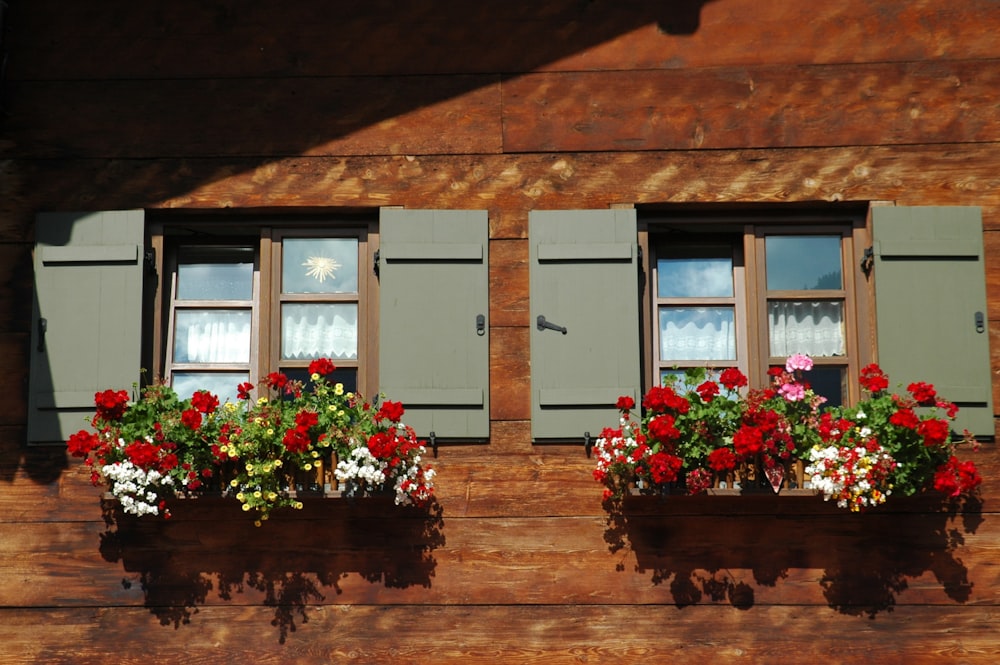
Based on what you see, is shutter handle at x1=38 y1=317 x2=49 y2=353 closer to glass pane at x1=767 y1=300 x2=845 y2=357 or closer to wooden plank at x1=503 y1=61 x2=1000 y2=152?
wooden plank at x1=503 y1=61 x2=1000 y2=152

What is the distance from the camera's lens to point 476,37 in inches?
243

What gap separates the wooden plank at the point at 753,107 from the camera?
6.09 m

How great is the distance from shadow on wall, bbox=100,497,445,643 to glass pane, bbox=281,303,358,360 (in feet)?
2.35

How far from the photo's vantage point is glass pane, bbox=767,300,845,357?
6.13 m

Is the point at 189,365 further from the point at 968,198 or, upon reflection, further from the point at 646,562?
the point at 968,198

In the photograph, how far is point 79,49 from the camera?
20.3ft

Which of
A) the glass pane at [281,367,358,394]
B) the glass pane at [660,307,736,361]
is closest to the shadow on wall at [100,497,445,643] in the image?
the glass pane at [281,367,358,394]

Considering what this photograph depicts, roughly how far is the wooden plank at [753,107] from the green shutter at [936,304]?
41cm

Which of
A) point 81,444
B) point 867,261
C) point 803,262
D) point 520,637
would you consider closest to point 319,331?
point 81,444

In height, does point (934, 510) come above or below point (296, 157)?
below

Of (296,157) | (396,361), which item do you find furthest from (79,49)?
(396,361)

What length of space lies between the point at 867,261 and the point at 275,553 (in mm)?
2880

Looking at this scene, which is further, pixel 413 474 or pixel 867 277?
pixel 867 277

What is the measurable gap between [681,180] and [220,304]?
215 centimetres
